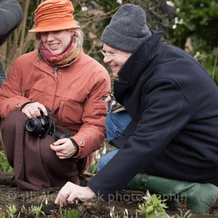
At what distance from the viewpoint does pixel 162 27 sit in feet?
20.0

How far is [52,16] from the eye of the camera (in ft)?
10.00

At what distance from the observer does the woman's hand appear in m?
3.03

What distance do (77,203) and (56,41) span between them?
126 centimetres

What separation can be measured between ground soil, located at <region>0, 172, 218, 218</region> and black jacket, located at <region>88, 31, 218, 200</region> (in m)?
0.27

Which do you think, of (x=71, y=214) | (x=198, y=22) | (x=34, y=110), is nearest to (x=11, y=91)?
(x=34, y=110)

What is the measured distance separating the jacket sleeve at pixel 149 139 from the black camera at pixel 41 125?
2.99ft

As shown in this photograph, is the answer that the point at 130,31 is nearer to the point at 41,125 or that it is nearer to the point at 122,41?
the point at 122,41

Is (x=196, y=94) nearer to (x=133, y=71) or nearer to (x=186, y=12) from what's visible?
(x=133, y=71)

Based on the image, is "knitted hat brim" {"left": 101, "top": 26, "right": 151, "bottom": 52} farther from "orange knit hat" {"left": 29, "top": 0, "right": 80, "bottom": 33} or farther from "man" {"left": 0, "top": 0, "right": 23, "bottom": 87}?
"man" {"left": 0, "top": 0, "right": 23, "bottom": 87}

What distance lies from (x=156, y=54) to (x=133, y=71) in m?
0.18

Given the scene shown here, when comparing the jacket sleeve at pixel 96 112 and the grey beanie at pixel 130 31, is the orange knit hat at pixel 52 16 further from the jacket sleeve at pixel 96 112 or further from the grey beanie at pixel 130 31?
the grey beanie at pixel 130 31

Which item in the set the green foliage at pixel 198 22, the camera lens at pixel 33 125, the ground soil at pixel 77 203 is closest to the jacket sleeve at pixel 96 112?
the camera lens at pixel 33 125

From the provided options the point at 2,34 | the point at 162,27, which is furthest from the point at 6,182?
the point at 162,27

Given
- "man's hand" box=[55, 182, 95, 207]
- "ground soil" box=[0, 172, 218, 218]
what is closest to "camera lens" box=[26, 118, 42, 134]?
"ground soil" box=[0, 172, 218, 218]
